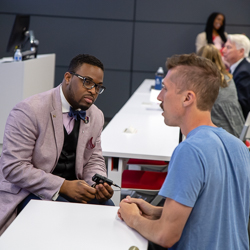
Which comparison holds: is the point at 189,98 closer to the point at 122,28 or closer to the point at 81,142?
the point at 81,142

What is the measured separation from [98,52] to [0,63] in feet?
9.59

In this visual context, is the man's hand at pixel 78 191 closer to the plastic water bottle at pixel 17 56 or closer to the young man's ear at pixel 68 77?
the young man's ear at pixel 68 77

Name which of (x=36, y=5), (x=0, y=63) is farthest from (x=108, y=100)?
(x=0, y=63)

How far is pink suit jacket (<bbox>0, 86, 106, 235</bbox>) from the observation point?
183cm

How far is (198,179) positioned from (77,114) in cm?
104

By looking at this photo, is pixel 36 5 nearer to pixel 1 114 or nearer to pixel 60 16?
pixel 60 16

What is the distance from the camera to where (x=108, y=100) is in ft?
23.4

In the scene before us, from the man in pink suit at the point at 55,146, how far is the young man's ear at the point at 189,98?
0.75m

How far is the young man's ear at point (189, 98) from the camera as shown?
1.31 metres

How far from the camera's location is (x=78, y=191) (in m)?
1.88

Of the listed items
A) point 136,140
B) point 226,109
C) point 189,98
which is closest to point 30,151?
point 189,98

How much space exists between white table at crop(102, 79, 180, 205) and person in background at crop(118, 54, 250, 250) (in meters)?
1.07

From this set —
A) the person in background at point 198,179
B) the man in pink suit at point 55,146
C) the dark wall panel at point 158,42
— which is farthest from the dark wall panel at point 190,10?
the person in background at point 198,179

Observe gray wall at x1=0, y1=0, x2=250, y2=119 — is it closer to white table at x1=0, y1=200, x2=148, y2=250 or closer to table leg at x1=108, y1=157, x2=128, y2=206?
table leg at x1=108, y1=157, x2=128, y2=206
